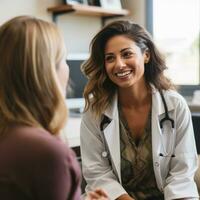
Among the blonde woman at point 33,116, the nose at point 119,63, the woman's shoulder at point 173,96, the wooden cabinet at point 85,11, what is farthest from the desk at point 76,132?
the wooden cabinet at point 85,11

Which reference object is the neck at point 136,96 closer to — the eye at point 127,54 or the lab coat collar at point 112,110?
the lab coat collar at point 112,110

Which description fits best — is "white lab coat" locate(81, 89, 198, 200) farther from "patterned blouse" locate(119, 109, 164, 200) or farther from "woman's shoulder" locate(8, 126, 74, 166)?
"woman's shoulder" locate(8, 126, 74, 166)

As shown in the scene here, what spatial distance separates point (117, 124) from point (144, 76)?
0.28 meters

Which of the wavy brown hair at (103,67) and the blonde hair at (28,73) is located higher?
the blonde hair at (28,73)

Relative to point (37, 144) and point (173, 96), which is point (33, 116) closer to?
point (37, 144)

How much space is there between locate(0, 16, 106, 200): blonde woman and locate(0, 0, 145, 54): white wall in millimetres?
1982

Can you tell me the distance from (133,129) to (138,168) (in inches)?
7.1

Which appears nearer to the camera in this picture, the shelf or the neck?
the neck

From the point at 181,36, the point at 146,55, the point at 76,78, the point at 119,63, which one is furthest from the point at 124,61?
the point at 181,36

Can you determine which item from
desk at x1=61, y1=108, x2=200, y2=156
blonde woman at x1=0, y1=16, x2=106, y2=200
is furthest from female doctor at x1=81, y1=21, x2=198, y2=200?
blonde woman at x1=0, y1=16, x2=106, y2=200

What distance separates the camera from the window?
3053 mm

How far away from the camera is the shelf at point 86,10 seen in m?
2.99

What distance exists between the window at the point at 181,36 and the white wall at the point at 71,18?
0.18 metres

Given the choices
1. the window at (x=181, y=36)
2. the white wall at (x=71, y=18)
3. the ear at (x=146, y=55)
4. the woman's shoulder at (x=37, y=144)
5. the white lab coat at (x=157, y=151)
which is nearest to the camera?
the woman's shoulder at (x=37, y=144)
